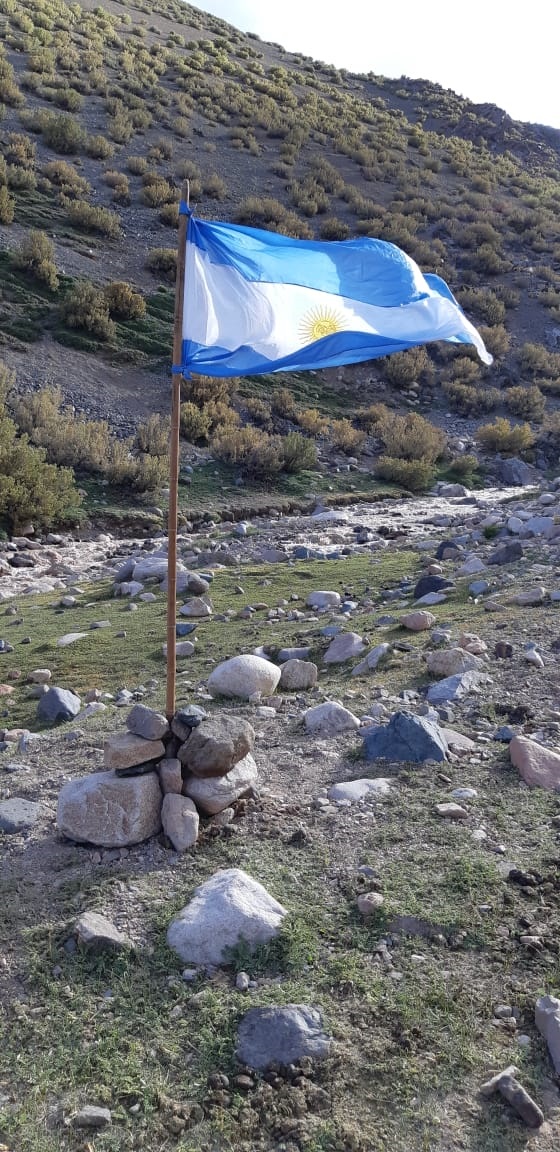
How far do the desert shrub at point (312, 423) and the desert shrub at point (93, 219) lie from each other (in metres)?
9.65

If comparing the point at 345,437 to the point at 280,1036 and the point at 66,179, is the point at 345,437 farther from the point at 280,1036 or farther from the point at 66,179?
the point at 280,1036

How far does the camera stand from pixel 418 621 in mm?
6723

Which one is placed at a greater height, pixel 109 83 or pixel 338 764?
pixel 109 83

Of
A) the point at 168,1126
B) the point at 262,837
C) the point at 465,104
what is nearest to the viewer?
the point at 168,1126

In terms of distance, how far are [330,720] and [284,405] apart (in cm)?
1444

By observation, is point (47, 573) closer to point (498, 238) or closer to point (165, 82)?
point (498, 238)

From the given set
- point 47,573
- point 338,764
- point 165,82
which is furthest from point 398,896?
point 165,82

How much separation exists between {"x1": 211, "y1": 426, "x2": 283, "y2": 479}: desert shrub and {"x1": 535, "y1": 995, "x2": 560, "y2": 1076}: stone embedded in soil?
13.1 m

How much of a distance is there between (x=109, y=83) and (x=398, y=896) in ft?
128

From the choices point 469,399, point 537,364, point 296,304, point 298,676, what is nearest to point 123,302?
point 469,399

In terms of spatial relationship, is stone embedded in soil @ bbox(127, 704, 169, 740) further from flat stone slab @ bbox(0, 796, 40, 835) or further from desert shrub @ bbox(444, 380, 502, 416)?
desert shrub @ bbox(444, 380, 502, 416)

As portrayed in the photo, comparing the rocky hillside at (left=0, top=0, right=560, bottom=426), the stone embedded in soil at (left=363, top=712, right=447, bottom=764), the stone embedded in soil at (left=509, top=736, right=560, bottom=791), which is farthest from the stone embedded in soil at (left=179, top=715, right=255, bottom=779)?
the rocky hillside at (left=0, top=0, right=560, bottom=426)

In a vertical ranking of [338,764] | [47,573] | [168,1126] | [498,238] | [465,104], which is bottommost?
[47,573]

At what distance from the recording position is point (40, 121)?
1086 inches
